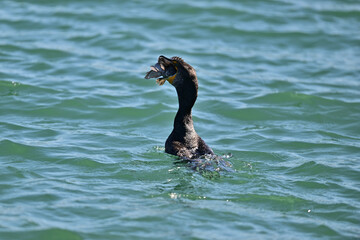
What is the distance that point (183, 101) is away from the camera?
792 cm

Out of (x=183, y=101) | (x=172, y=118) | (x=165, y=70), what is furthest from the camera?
(x=172, y=118)

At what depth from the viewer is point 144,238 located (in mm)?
5836

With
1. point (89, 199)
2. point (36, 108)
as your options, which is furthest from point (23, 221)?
point (36, 108)

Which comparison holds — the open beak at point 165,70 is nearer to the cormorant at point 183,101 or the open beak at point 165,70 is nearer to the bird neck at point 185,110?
the cormorant at point 183,101

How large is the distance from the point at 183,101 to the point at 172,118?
2523 mm

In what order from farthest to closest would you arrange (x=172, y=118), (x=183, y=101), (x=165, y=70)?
(x=172, y=118), (x=183, y=101), (x=165, y=70)

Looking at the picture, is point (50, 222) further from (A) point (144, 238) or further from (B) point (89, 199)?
(A) point (144, 238)

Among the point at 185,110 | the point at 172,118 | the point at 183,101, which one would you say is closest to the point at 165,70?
the point at 183,101

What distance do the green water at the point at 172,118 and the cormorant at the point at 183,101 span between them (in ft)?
0.88

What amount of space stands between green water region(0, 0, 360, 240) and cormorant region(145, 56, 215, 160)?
27 centimetres

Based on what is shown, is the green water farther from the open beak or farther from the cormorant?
the open beak

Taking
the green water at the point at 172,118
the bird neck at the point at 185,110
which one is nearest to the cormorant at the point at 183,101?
the bird neck at the point at 185,110

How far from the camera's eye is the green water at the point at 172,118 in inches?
249

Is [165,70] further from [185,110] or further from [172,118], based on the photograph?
[172,118]
